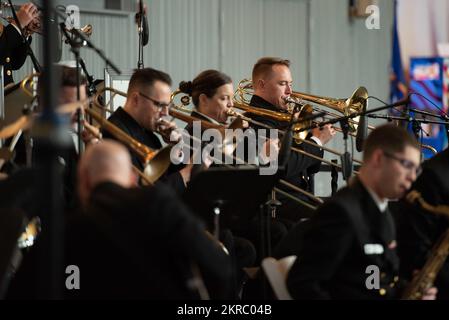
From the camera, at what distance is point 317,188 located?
963 centimetres

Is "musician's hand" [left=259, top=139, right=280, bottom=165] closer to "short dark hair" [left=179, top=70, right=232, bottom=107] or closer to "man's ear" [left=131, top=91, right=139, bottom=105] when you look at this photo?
"short dark hair" [left=179, top=70, right=232, bottom=107]

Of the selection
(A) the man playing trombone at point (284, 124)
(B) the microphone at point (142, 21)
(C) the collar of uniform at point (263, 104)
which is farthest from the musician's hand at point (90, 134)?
(B) the microphone at point (142, 21)

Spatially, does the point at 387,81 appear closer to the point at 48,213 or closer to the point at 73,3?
the point at 73,3

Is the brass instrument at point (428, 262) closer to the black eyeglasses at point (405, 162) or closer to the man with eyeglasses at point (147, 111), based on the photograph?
the black eyeglasses at point (405, 162)

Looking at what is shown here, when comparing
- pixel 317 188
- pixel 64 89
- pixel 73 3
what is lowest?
pixel 317 188

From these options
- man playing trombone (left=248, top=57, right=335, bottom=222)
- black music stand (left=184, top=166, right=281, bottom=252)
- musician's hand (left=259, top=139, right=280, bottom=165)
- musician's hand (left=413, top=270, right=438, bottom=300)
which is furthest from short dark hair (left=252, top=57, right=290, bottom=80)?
musician's hand (left=413, top=270, right=438, bottom=300)

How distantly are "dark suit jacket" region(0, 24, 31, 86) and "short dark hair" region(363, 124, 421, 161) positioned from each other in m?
3.24

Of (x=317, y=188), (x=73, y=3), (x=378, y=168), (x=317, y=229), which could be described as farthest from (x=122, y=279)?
(x=317, y=188)

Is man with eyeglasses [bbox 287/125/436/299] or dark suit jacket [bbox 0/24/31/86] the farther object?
dark suit jacket [bbox 0/24/31/86]

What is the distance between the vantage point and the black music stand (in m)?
3.78

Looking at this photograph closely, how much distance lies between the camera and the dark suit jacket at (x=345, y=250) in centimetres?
309

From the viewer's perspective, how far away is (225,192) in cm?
388

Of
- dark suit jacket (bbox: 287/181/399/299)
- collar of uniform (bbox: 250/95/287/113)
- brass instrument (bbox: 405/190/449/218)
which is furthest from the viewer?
collar of uniform (bbox: 250/95/287/113)
